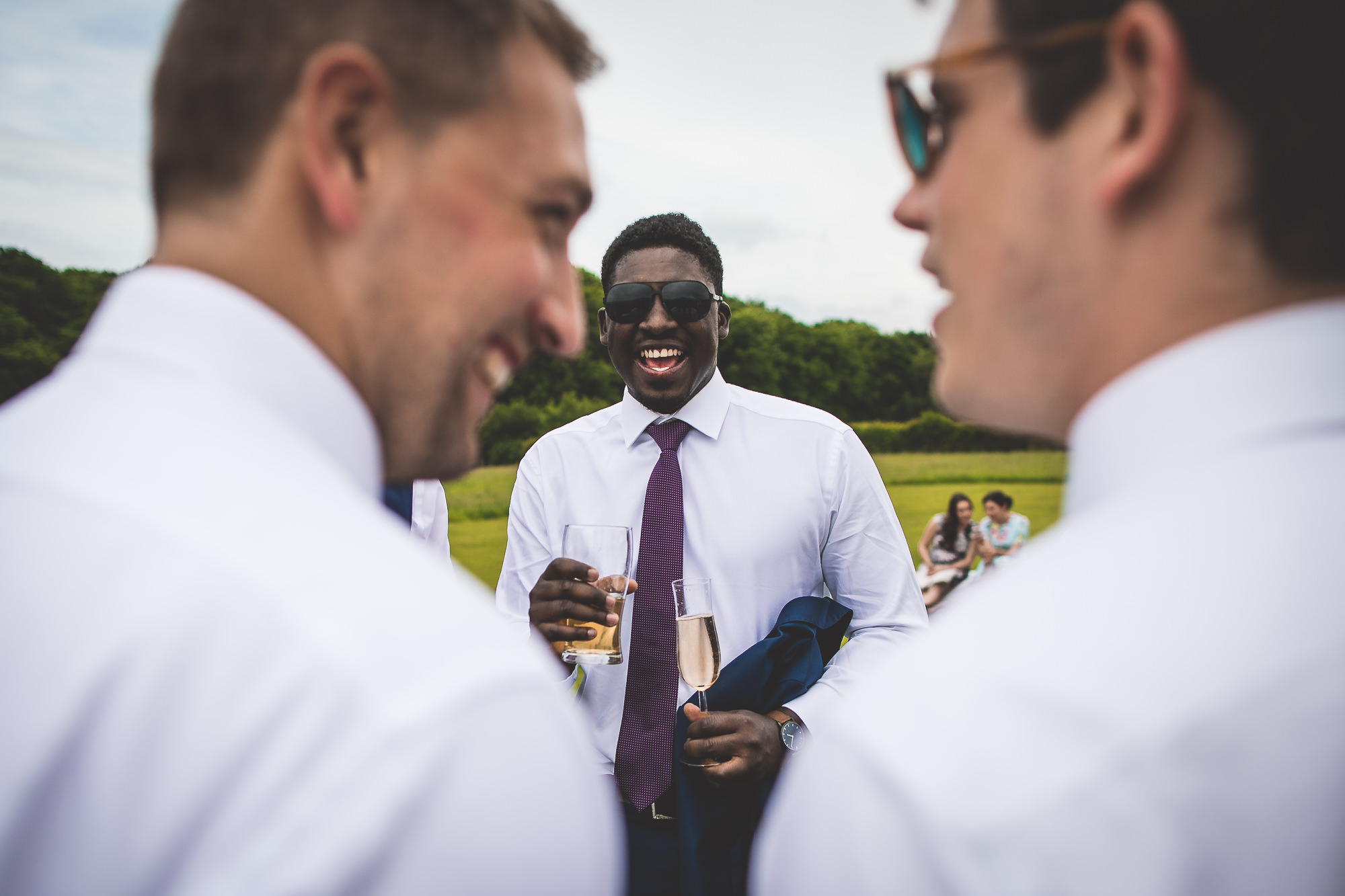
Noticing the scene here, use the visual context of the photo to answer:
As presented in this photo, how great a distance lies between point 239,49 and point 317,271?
1.05 ft

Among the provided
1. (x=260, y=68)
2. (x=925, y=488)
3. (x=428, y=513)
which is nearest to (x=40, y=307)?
(x=428, y=513)

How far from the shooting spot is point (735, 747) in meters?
2.57

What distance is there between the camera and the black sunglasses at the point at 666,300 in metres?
3.55

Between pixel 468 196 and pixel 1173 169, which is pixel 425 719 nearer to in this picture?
pixel 468 196

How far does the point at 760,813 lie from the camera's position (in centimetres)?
268

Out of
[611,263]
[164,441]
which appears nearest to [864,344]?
[611,263]

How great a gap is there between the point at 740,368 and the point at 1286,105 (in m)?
44.4

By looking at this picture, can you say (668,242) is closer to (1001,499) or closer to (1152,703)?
Answer: (1152,703)

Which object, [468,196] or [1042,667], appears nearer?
[1042,667]

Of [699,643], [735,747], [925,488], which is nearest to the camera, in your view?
[735,747]

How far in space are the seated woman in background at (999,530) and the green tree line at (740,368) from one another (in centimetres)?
1660

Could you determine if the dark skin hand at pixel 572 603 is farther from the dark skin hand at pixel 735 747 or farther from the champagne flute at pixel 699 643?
the dark skin hand at pixel 735 747

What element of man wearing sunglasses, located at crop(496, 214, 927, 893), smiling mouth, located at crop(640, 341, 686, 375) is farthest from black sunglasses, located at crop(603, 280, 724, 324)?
smiling mouth, located at crop(640, 341, 686, 375)

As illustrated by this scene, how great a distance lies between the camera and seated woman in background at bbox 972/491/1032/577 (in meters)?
11.2
